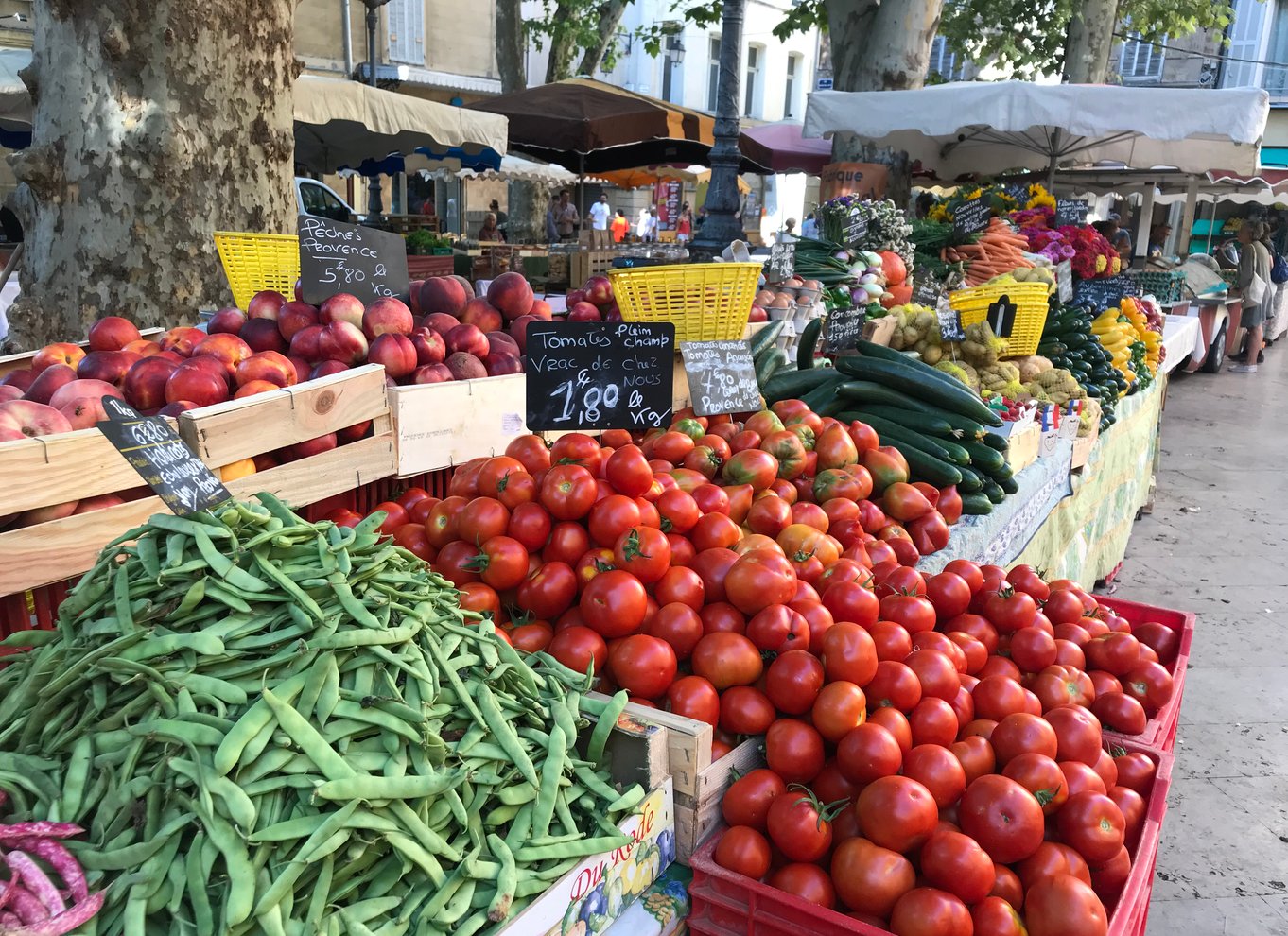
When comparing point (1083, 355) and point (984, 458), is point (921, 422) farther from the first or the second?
point (1083, 355)

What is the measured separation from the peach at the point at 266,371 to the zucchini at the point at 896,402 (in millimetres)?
2397

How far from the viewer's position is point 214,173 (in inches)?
186

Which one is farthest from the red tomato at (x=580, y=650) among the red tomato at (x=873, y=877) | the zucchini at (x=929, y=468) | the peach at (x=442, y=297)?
the zucchini at (x=929, y=468)

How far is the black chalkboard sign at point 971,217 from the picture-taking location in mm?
7734

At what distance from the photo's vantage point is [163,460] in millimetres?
1518

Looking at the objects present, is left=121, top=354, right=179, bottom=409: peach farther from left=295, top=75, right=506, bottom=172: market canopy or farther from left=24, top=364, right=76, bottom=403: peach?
left=295, top=75, right=506, bottom=172: market canopy

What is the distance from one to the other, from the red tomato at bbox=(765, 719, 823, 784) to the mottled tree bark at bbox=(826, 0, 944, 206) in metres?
10.0

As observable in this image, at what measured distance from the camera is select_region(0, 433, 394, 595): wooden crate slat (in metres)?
1.80

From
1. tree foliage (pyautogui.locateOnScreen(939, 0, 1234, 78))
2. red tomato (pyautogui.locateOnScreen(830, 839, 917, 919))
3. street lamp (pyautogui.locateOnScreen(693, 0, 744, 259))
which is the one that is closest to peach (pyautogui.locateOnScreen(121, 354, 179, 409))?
red tomato (pyautogui.locateOnScreen(830, 839, 917, 919))

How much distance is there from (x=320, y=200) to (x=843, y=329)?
11.2 m

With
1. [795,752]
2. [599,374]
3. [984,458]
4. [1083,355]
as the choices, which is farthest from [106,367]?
[1083,355]

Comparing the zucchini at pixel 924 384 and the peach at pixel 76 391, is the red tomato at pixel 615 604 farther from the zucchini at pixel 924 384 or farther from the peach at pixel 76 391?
the zucchini at pixel 924 384

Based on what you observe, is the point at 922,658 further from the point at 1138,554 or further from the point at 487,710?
the point at 1138,554

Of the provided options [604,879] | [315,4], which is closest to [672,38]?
→ [315,4]
